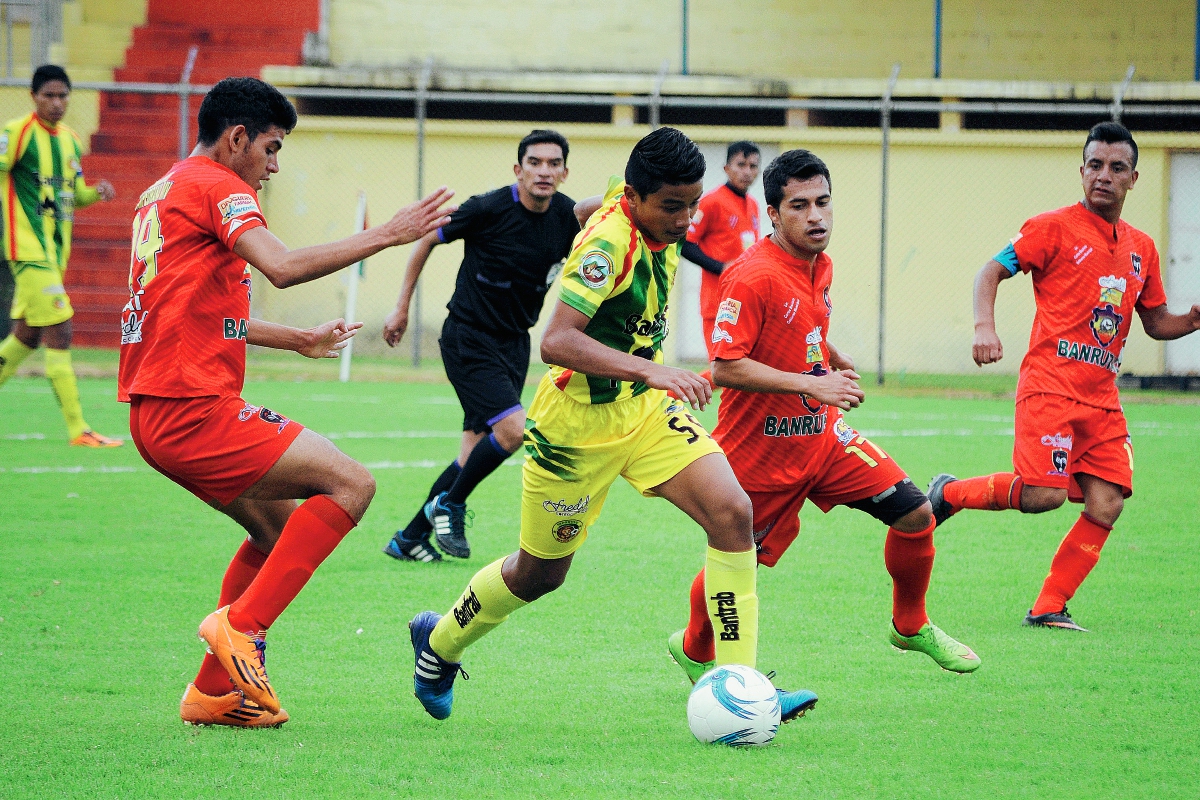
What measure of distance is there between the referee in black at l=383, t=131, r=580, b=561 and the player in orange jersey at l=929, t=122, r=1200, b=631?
2.62 meters

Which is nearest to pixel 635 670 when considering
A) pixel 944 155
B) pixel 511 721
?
pixel 511 721

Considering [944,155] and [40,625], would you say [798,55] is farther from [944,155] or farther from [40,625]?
[40,625]

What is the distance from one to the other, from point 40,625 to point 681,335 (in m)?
15.0

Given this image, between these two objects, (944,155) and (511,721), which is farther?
(944,155)

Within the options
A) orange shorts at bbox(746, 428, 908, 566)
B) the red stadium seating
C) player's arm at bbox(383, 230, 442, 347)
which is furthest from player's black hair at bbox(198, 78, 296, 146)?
the red stadium seating

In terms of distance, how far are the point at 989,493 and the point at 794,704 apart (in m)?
2.25

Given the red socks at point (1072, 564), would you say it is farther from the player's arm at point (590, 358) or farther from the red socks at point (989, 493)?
the player's arm at point (590, 358)

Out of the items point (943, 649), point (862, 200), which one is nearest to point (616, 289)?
point (943, 649)

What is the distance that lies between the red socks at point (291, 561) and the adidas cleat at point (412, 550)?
279cm

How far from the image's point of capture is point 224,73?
21.9 meters

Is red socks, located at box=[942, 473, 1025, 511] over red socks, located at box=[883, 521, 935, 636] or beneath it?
over

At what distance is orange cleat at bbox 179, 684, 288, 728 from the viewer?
13.9ft

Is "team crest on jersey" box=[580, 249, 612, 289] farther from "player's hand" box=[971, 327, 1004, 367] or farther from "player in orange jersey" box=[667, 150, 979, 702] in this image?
"player's hand" box=[971, 327, 1004, 367]

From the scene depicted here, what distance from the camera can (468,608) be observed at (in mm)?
4477
